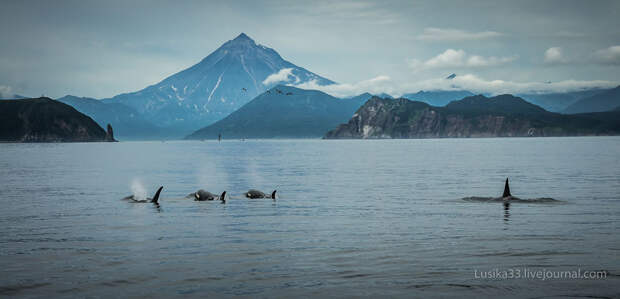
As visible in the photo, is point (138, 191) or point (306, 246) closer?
point (306, 246)

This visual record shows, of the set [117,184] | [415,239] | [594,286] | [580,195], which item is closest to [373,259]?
[415,239]

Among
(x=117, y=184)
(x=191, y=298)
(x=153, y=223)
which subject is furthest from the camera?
(x=117, y=184)

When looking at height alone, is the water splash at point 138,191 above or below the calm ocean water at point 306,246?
below

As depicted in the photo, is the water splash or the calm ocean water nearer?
the calm ocean water

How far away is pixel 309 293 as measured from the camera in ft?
55.3

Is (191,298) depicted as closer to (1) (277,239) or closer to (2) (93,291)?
(2) (93,291)

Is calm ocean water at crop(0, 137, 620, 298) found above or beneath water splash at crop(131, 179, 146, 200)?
above

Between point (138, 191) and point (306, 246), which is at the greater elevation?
point (306, 246)

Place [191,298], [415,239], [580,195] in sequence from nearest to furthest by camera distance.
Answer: [191,298], [415,239], [580,195]

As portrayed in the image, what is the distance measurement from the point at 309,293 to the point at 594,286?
970 cm

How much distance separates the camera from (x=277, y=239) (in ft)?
86.6

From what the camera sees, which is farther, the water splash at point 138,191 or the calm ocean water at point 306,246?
the water splash at point 138,191

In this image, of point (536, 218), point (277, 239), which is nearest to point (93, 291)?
point (277, 239)

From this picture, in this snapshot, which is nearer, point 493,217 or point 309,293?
point 309,293
